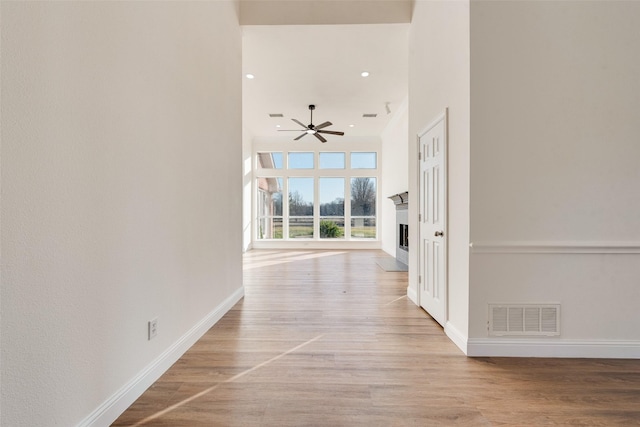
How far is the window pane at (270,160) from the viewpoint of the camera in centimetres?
912

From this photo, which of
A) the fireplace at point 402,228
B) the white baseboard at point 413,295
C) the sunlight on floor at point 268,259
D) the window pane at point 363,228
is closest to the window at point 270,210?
the sunlight on floor at point 268,259

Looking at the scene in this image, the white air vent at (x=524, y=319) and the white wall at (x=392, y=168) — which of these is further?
the white wall at (x=392, y=168)

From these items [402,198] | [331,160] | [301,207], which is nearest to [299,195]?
[301,207]

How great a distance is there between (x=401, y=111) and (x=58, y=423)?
6739 mm

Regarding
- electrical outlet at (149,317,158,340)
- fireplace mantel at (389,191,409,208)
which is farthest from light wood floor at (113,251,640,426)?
fireplace mantel at (389,191,409,208)

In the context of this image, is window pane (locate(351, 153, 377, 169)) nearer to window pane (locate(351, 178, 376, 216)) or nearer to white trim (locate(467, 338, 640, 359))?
window pane (locate(351, 178, 376, 216))

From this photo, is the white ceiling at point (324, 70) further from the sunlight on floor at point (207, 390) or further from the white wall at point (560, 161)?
the sunlight on floor at point (207, 390)

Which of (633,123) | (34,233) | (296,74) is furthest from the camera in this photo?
(296,74)

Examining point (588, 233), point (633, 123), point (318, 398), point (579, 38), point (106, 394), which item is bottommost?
point (318, 398)

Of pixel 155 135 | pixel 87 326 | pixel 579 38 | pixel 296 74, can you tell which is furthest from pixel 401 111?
pixel 87 326

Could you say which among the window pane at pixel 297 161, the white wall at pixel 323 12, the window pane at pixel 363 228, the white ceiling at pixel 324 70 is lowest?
the window pane at pixel 363 228

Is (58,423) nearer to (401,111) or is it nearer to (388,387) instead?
(388,387)

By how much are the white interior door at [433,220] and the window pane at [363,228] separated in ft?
18.7

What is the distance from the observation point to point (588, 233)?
7.26ft
